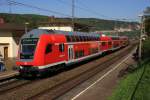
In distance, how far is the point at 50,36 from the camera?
21719mm

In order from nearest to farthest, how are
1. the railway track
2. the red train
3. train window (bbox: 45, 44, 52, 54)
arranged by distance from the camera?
the railway track, the red train, train window (bbox: 45, 44, 52, 54)

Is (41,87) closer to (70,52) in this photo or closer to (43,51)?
(43,51)

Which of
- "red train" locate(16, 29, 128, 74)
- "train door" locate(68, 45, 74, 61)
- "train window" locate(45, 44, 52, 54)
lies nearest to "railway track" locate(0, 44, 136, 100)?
"red train" locate(16, 29, 128, 74)

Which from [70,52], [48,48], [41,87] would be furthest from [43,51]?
[70,52]

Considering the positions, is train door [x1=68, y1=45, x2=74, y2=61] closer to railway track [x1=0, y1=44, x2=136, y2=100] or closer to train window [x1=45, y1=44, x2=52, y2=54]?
railway track [x1=0, y1=44, x2=136, y2=100]

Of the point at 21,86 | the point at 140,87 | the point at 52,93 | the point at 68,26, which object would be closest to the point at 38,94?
the point at 52,93

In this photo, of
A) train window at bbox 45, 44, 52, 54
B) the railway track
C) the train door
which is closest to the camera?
the railway track

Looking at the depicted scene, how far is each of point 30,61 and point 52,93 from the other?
4219 mm

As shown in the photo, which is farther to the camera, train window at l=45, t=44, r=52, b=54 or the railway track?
train window at l=45, t=44, r=52, b=54

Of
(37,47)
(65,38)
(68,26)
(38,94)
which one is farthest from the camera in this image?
(68,26)

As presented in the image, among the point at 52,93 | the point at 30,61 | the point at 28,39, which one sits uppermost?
the point at 28,39

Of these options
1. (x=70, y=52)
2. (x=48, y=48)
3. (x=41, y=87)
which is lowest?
(x=41, y=87)

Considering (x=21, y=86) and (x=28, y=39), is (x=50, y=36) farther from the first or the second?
(x=21, y=86)

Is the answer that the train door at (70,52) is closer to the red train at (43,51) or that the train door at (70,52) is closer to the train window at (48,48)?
the red train at (43,51)
